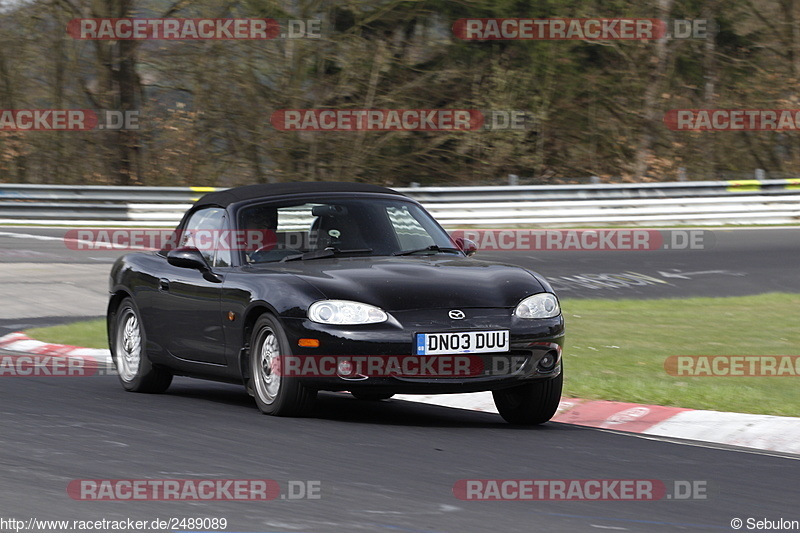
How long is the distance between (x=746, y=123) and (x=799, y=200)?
4.92 metres

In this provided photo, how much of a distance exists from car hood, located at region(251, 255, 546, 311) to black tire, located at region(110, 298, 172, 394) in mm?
1710

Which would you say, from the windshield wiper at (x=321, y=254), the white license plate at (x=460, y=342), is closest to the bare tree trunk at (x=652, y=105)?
the windshield wiper at (x=321, y=254)

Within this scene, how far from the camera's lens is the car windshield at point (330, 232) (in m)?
8.33

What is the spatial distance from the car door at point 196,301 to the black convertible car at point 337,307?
1cm

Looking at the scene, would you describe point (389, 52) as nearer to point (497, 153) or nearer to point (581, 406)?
point (497, 153)

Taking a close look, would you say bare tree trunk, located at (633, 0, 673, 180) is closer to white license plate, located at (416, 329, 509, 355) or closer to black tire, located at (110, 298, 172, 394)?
black tire, located at (110, 298, 172, 394)

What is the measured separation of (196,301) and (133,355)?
1.22 meters

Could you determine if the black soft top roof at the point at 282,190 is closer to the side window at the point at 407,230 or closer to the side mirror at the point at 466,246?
the side window at the point at 407,230

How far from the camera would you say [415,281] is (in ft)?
24.8

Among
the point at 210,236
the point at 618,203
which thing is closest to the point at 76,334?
the point at 210,236

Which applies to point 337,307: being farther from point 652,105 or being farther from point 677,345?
point 652,105

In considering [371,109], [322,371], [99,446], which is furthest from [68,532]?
[371,109]

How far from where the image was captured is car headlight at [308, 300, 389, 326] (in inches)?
288

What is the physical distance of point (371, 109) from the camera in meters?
28.9
